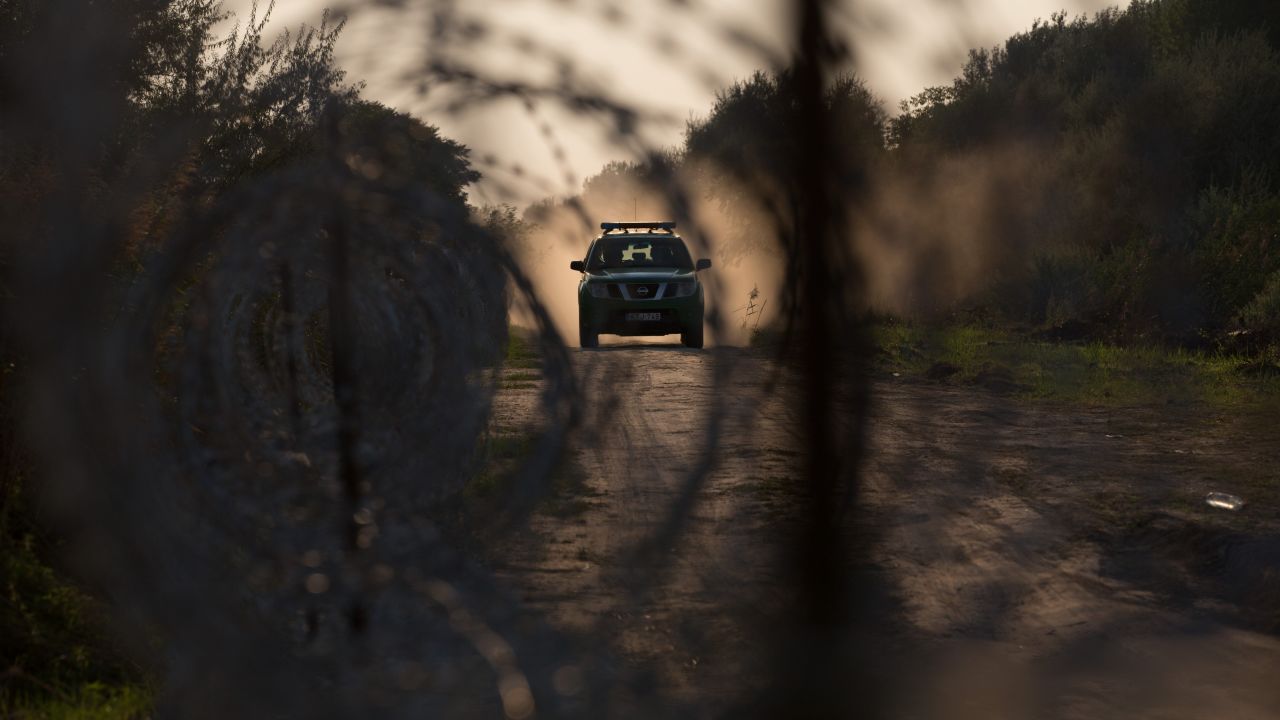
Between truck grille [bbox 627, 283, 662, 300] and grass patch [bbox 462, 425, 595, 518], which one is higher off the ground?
truck grille [bbox 627, 283, 662, 300]

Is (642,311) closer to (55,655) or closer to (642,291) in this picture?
(642,291)

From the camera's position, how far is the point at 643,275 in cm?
1923

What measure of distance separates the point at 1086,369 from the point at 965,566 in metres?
10.3

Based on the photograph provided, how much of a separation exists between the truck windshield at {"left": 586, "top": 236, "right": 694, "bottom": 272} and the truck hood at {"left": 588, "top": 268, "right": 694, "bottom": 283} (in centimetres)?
17

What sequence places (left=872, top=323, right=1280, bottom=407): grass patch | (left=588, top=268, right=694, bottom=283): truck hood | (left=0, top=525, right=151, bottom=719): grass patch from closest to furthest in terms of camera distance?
(left=0, top=525, right=151, bottom=719): grass patch
(left=872, top=323, right=1280, bottom=407): grass patch
(left=588, top=268, right=694, bottom=283): truck hood

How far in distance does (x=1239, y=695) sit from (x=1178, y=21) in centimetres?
3847

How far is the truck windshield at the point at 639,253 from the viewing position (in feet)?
65.3

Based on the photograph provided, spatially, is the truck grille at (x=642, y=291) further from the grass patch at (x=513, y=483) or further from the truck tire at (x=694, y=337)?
the grass patch at (x=513, y=483)

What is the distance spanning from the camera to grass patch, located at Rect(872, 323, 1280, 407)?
14.2 meters

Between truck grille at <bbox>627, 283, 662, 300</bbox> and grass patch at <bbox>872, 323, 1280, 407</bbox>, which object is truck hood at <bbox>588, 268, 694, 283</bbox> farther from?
grass patch at <bbox>872, 323, 1280, 407</bbox>

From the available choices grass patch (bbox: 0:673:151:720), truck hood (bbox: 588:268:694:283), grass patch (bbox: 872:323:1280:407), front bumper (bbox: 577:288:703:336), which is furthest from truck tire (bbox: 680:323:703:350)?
grass patch (bbox: 0:673:151:720)

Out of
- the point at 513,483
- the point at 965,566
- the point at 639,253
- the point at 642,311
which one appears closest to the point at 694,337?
the point at 642,311

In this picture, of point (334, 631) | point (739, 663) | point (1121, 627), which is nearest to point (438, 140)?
point (334, 631)

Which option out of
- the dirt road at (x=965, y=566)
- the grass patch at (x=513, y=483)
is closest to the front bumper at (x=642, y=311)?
the dirt road at (x=965, y=566)
